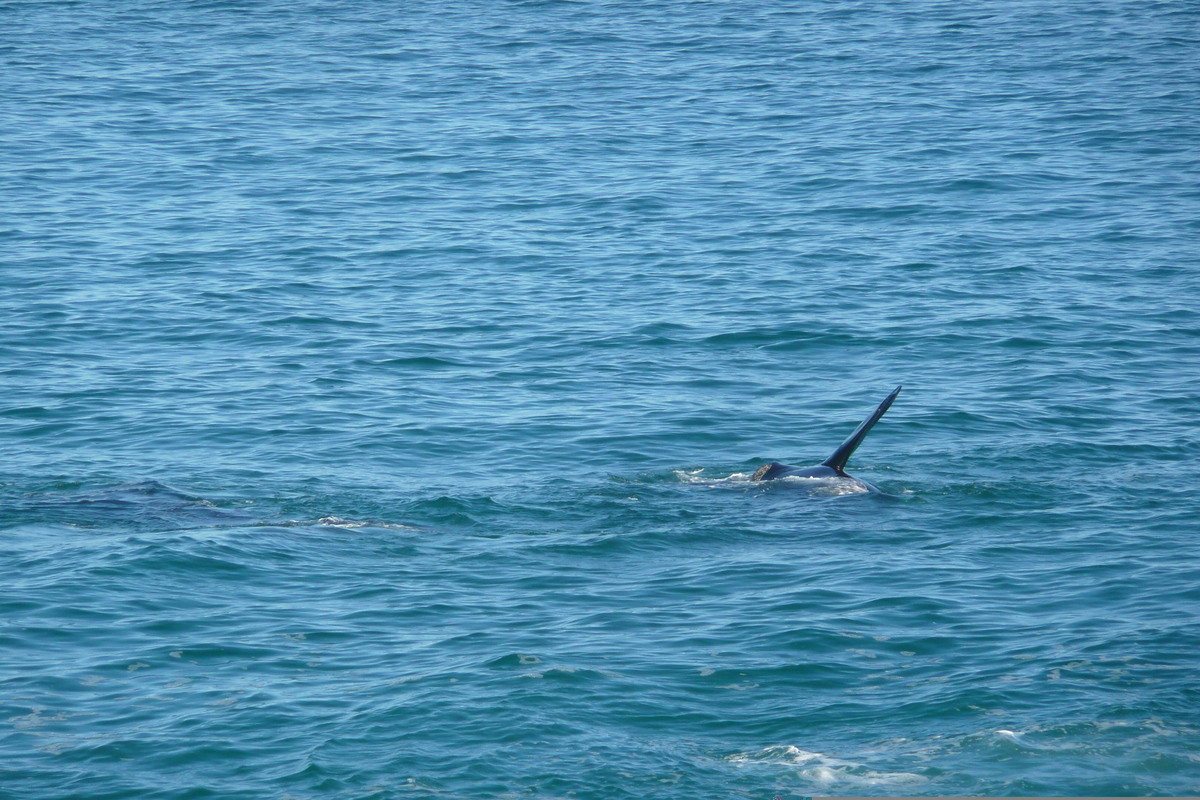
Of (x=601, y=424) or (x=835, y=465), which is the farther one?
(x=601, y=424)

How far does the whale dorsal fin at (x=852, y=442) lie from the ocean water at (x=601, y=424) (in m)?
0.45

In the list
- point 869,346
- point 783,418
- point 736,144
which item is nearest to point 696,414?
point 783,418

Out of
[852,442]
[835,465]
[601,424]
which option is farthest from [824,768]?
[601,424]

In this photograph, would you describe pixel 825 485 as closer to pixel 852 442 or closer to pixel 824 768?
pixel 852 442

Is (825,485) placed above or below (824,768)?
below

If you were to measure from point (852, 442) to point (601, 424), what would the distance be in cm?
445

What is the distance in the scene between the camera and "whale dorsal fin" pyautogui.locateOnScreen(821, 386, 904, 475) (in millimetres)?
16719

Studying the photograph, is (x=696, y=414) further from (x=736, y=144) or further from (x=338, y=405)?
(x=736, y=144)

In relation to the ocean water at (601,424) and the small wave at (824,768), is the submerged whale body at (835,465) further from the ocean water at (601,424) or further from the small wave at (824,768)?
the small wave at (824,768)

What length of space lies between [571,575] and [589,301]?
11373 millimetres

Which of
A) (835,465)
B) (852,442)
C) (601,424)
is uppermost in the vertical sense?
(852,442)

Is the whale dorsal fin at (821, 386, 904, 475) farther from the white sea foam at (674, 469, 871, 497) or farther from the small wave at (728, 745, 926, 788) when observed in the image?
the small wave at (728, 745, 926, 788)

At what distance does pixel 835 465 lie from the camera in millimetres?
17172

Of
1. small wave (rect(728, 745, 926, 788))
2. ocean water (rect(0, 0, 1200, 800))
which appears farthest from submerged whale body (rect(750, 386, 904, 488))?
small wave (rect(728, 745, 926, 788))
